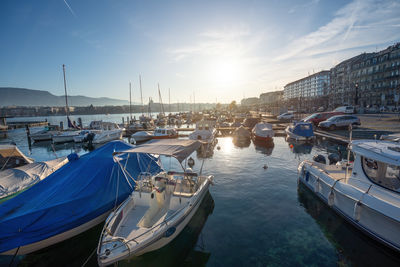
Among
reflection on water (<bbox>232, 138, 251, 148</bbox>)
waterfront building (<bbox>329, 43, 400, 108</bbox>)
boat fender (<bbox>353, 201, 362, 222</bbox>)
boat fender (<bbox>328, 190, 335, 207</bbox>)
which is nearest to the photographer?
boat fender (<bbox>353, 201, 362, 222</bbox>)

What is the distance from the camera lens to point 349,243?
7258 millimetres

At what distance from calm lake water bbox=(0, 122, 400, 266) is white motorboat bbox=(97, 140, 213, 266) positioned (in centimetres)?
108

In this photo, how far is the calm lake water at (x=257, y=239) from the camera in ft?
21.7

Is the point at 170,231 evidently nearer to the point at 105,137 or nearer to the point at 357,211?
the point at 357,211

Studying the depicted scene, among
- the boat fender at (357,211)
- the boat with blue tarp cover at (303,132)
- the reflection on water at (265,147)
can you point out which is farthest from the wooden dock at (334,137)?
the boat fender at (357,211)

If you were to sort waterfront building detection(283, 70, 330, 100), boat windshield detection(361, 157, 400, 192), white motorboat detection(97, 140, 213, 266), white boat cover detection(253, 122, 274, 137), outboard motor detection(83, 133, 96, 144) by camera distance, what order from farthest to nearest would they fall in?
waterfront building detection(283, 70, 330, 100)
outboard motor detection(83, 133, 96, 144)
white boat cover detection(253, 122, 274, 137)
boat windshield detection(361, 157, 400, 192)
white motorboat detection(97, 140, 213, 266)

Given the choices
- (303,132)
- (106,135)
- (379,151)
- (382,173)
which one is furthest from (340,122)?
(106,135)

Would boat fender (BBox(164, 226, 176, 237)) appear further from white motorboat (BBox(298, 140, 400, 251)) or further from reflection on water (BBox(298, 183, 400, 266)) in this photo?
white motorboat (BBox(298, 140, 400, 251))

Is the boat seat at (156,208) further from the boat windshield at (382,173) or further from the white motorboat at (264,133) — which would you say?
the white motorboat at (264,133)

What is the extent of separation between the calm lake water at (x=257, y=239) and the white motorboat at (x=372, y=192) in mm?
749

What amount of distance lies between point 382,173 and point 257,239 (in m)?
6.07

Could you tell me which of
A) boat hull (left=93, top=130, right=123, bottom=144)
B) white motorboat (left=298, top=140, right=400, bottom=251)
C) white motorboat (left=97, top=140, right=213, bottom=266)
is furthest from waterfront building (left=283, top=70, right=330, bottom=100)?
white motorboat (left=97, top=140, right=213, bottom=266)

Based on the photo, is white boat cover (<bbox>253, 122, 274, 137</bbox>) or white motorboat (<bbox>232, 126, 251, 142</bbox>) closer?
white boat cover (<bbox>253, 122, 274, 137</bbox>)

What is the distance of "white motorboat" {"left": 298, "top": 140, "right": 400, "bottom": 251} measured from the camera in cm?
636
